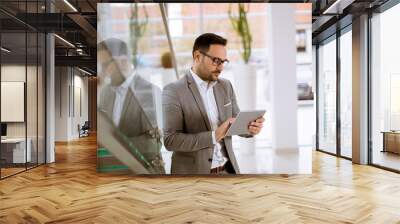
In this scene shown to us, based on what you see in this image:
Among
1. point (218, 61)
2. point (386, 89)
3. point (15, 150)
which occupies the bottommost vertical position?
point (15, 150)

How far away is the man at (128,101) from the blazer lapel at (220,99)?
0.95 meters

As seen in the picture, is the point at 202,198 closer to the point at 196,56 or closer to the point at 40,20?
the point at 196,56

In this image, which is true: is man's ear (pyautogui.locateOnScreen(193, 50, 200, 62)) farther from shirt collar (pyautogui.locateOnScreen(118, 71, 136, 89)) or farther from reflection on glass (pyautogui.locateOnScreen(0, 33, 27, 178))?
reflection on glass (pyautogui.locateOnScreen(0, 33, 27, 178))

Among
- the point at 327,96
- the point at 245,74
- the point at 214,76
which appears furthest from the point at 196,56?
the point at 327,96

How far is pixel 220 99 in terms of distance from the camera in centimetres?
617

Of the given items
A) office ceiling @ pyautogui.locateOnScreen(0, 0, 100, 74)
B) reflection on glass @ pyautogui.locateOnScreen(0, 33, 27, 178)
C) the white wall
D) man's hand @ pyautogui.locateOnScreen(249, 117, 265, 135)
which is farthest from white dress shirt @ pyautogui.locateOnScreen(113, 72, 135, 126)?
the white wall

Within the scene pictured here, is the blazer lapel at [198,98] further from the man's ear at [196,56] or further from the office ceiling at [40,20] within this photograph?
the office ceiling at [40,20]

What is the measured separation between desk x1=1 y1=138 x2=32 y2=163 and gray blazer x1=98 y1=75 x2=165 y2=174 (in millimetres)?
1764

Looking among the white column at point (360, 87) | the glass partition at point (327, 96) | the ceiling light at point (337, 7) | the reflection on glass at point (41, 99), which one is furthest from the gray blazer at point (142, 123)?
the glass partition at point (327, 96)

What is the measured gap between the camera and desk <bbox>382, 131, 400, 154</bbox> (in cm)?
695

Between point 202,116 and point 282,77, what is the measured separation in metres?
1.40

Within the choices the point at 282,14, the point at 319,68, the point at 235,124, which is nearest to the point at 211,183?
the point at 235,124

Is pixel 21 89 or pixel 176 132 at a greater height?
pixel 21 89

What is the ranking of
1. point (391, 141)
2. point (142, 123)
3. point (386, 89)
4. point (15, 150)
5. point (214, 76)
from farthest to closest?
1. point (386, 89)
2. point (391, 141)
3. point (15, 150)
4. point (142, 123)
5. point (214, 76)
